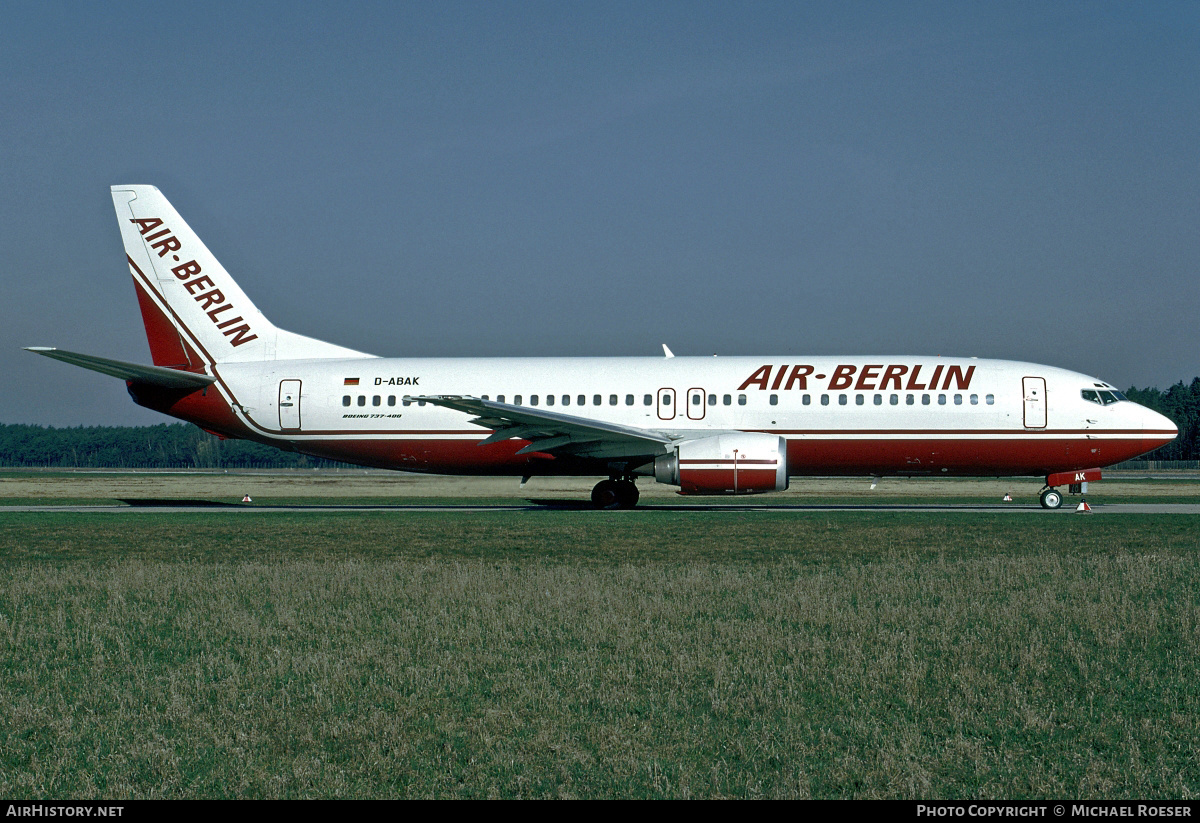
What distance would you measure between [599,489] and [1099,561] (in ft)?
56.4

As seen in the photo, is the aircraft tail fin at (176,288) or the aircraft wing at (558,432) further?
the aircraft tail fin at (176,288)

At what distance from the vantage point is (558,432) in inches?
1129

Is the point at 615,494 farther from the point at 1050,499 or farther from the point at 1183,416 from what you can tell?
the point at 1183,416

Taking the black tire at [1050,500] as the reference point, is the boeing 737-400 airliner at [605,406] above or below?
above

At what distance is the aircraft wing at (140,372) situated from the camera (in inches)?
1084

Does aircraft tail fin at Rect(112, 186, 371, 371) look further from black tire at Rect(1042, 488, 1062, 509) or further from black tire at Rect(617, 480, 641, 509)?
black tire at Rect(1042, 488, 1062, 509)

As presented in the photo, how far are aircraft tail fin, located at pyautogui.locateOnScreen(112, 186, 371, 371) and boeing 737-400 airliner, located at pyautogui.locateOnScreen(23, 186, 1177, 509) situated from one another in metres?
0.04

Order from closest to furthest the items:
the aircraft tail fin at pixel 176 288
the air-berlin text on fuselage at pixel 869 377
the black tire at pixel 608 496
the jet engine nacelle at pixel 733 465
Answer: the jet engine nacelle at pixel 733 465, the air-berlin text on fuselage at pixel 869 377, the black tire at pixel 608 496, the aircraft tail fin at pixel 176 288

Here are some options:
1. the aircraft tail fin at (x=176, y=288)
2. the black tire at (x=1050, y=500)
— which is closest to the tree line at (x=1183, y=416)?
the black tire at (x=1050, y=500)

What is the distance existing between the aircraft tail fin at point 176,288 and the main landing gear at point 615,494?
11674 millimetres

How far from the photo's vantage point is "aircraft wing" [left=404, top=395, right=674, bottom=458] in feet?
90.4

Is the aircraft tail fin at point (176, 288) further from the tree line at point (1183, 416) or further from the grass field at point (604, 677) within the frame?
the tree line at point (1183, 416)

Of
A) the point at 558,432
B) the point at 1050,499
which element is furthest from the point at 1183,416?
the point at 558,432
